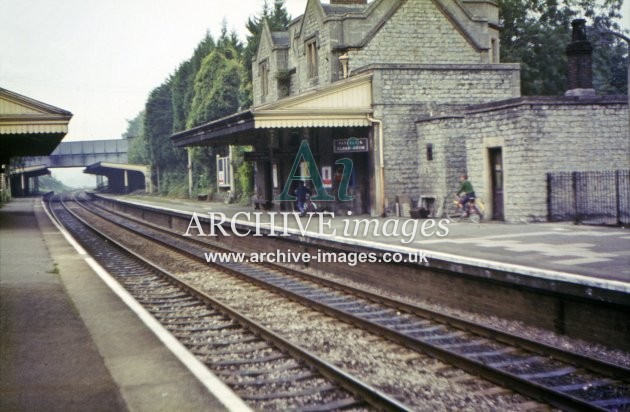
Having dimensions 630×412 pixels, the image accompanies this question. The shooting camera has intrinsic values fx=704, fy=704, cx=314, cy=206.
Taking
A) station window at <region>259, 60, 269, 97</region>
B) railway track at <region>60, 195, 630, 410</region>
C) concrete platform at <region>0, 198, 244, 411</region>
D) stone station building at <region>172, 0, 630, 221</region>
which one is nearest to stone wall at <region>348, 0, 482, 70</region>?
stone station building at <region>172, 0, 630, 221</region>

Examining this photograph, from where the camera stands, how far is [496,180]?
20.3 meters

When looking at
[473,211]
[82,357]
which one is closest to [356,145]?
[473,211]

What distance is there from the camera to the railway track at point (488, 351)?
6.45 meters

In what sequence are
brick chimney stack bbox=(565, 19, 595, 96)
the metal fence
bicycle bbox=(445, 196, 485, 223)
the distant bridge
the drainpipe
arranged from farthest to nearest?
the distant bridge
the drainpipe
brick chimney stack bbox=(565, 19, 595, 96)
bicycle bbox=(445, 196, 485, 223)
the metal fence

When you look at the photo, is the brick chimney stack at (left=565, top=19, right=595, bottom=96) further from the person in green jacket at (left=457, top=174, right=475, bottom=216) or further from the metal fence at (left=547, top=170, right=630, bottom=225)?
the person in green jacket at (left=457, top=174, right=475, bottom=216)

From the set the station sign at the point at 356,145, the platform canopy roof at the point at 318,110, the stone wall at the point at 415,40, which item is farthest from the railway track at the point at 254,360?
the stone wall at the point at 415,40

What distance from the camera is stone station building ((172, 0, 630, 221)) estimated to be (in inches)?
756

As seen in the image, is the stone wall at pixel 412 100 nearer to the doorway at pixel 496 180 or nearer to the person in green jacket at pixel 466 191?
the doorway at pixel 496 180

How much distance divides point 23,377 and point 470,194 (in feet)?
49.8

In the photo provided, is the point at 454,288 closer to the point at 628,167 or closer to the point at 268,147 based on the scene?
the point at 628,167

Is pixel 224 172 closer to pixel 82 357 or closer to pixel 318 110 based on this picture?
pixel 318 110

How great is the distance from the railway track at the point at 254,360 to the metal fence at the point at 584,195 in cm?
1068

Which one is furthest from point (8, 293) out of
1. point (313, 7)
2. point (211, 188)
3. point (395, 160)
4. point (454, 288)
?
point (211, 188)

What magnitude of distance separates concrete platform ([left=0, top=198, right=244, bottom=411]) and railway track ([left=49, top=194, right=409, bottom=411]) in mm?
628
